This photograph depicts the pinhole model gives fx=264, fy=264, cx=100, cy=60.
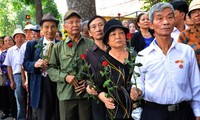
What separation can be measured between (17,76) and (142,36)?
3.26m

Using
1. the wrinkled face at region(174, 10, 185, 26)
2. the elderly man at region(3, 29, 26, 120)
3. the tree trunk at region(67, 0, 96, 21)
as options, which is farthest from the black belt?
the elderly man at region(3, 29, 26, 120)

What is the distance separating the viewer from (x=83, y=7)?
559cm

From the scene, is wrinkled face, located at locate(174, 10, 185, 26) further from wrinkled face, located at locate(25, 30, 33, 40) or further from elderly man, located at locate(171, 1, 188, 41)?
wrinkled face, located at locate(25, 30, 33, 40)

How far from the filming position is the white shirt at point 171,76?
93.6 inches

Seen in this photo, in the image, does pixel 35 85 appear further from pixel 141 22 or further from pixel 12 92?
pixel 12 92

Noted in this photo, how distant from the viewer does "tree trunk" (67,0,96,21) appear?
556cm

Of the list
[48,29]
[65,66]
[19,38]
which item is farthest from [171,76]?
[19,38]

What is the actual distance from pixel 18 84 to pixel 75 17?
2925mm

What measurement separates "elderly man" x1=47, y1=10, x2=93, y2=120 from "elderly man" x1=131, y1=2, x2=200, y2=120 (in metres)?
1.19

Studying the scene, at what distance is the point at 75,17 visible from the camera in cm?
370

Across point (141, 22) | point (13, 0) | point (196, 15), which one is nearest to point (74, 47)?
point (141, 22)

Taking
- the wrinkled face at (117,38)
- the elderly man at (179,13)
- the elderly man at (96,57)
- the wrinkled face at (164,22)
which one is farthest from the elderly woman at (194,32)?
the elderly man at (96,57)

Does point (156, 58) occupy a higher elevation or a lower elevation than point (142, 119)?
higher

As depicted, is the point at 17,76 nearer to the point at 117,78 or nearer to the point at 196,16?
the point at 117,78
